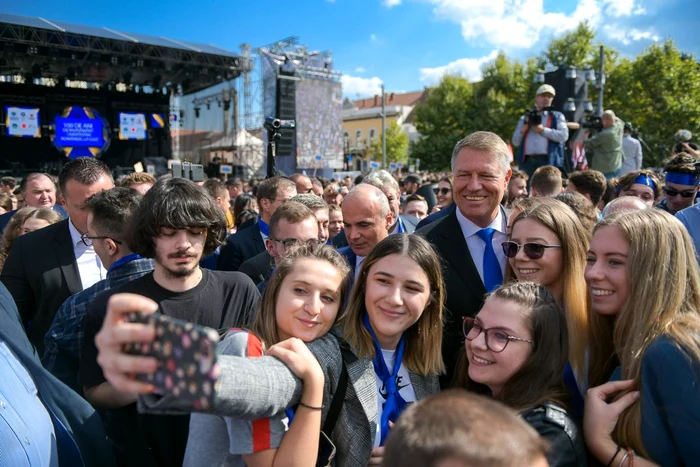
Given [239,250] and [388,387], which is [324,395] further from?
[239,250]

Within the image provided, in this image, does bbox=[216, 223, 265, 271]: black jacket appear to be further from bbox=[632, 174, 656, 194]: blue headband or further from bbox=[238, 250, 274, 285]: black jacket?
bbox=[632, 174, 656, 194]: blue headband

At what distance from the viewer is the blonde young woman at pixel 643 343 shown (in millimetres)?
1490

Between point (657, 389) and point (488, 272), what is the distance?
137 cm

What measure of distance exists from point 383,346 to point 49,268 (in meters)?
2.31

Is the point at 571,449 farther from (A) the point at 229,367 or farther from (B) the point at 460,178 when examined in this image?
(B) the point at 460,178

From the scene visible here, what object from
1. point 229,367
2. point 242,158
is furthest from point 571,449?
point 242,158

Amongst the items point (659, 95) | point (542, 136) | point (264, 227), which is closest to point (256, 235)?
point (264, 227)

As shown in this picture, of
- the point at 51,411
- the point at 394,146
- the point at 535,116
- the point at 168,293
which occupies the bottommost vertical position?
the point at 51,411

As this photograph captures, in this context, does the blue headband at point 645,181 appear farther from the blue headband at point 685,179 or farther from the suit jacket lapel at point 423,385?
the suit jacket lapel at point 423,385

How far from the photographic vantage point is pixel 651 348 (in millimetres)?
1580

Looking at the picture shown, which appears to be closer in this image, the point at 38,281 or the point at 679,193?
the point at 38,281

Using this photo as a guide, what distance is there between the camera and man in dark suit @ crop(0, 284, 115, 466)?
1.68 m

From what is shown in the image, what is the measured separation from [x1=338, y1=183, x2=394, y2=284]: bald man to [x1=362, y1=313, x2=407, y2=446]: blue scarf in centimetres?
143

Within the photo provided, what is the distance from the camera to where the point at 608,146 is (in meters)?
8.62
